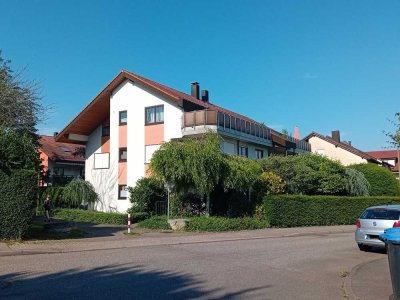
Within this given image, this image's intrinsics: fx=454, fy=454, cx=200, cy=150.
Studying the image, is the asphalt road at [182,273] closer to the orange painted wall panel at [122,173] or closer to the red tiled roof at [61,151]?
the orange painted wall panel at [122,173]

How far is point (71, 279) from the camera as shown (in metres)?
8.98

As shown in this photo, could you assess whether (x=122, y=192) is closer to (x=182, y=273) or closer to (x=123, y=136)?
(x=123, y=136)

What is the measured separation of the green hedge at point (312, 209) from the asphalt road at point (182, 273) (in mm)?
10334

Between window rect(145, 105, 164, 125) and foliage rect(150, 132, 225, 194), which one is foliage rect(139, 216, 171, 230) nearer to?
foliage rect(150, 132, 225, 194)

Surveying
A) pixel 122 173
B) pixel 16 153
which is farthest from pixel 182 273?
pixel 122 173

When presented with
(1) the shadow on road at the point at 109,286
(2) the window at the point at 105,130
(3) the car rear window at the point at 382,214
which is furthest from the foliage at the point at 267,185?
(1) the shadow on road at the point at 109,286

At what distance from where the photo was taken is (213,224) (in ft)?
73.8

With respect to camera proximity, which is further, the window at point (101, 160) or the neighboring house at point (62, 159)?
the neighboring house at point (62, 159)

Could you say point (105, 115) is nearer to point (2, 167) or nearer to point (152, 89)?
point (152, 89)

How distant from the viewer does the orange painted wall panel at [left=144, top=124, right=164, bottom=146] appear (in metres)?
31.9

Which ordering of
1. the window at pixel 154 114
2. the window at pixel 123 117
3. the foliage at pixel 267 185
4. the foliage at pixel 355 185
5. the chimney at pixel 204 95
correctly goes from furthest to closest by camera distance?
the chimney at pixel 204 95, the foliage at pixel 355 185, the window at pixel 123 117, the window at pixel 154 114, the foliage at pixel 267 185

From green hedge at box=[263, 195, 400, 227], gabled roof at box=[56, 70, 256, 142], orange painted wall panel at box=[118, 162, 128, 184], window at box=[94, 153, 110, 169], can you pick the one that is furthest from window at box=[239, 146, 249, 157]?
window at box=[94, 153, 110, 169]

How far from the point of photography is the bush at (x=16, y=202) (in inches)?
598

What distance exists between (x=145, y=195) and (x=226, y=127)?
22.9ft
